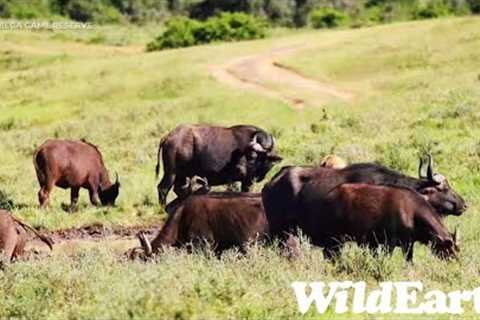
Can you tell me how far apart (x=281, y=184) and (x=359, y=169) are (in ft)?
3.41

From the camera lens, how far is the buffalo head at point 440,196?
12469 millimetres

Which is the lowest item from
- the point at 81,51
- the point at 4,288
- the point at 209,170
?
the point at 81,51

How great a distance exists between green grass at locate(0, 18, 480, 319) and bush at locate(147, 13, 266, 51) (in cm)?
236

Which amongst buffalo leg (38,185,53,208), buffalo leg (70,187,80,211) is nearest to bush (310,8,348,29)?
buffalo leg (70,187,80,211)

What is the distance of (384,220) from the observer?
1073 centimetres

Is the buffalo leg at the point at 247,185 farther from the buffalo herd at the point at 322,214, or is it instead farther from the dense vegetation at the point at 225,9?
the dense vegetation at the point at 225,9

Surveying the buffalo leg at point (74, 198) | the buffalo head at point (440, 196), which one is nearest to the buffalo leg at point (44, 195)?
the buffalo leg at point (74, 198)

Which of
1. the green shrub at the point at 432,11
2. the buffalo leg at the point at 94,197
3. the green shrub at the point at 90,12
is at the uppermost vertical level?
the buffalo leg at the point at 94,197

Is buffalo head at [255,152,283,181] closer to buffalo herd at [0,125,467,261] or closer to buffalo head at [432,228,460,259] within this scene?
buffalo herd at [0,125,467,261]

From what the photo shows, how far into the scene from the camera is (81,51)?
59.5 metres

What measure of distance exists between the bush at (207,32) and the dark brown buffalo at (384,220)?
49122 millimetres

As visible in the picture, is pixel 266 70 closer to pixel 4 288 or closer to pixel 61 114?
pixel 61 114

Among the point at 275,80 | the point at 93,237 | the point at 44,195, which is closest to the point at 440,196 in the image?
the point at 93,237

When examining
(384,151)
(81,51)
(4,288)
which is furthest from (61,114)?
(4,288)
